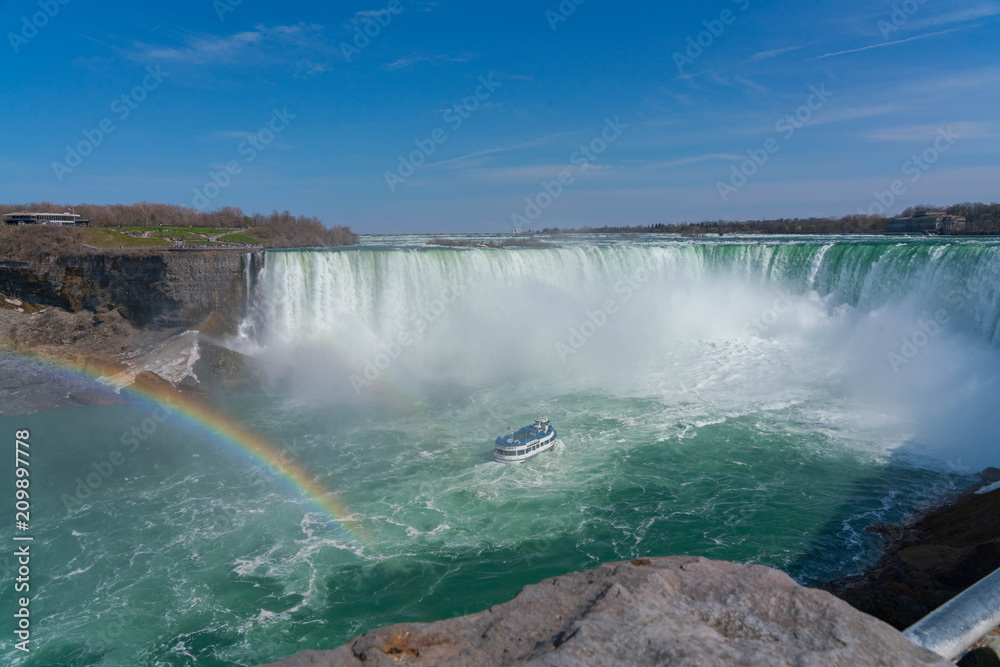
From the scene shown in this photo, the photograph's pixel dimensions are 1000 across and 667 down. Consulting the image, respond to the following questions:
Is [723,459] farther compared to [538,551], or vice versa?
[723,459]

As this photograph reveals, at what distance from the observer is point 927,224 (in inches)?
2136

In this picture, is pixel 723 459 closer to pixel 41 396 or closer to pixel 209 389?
pixel 209 389

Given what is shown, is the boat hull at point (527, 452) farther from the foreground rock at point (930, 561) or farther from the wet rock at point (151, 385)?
the wet rock at point (151, 385)

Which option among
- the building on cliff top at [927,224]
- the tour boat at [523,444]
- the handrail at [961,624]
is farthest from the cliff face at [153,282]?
the building on cliff top at [927,224]

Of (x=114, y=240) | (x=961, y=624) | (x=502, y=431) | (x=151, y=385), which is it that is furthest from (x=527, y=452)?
(x=114, y=240)

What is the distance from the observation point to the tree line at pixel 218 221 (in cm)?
5334

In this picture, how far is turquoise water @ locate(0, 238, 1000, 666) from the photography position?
11266 mm

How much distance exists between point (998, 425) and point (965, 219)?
43.4m

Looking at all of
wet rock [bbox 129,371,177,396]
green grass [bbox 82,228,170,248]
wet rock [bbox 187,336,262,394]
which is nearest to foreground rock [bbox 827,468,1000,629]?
wet rock [bbox 187,336,262,394]

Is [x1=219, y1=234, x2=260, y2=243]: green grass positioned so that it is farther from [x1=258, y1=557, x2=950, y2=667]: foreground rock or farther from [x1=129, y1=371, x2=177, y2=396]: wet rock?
[x1=258, y1=557, x2=950, y2=667]: foreground rock

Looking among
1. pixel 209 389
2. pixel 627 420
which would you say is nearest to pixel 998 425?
pixel 627 420

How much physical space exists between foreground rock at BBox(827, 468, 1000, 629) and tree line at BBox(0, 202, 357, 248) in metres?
49.3

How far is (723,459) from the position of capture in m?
16.8

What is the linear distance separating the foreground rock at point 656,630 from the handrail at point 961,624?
88 mm
